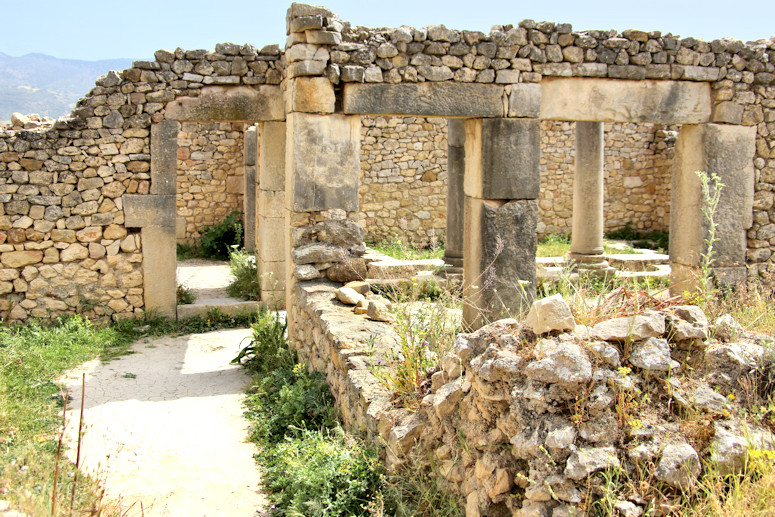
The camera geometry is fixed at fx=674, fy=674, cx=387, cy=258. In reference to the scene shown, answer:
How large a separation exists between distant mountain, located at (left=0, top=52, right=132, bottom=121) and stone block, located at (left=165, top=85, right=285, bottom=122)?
49718mm

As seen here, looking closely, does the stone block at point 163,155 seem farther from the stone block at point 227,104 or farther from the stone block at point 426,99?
the stone block at point 426,99

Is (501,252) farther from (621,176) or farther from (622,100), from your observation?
(621,176)

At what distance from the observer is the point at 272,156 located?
9.41m

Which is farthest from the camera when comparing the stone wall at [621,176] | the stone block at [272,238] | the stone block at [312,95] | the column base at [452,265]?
the stone wall at [621,176]

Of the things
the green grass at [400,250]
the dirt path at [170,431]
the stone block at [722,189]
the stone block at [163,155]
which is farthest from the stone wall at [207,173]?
the stone block at [722,189]

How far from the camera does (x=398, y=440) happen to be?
3.53 metres

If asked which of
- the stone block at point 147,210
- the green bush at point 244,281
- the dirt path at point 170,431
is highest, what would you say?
the stone block at point 147,210

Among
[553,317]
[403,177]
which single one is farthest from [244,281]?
[553,317]

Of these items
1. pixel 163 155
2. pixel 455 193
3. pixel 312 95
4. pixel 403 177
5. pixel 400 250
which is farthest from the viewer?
pixel 403 177

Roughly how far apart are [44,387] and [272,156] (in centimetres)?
447

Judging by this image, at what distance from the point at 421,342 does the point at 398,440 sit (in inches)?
37.4

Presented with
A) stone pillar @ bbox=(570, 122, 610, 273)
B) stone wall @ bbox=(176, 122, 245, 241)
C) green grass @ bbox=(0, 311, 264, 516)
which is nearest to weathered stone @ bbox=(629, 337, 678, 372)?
green grass @ bbox=(0, 311, 264, 516)

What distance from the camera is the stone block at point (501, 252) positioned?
6.75m

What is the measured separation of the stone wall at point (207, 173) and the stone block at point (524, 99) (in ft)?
28.1
